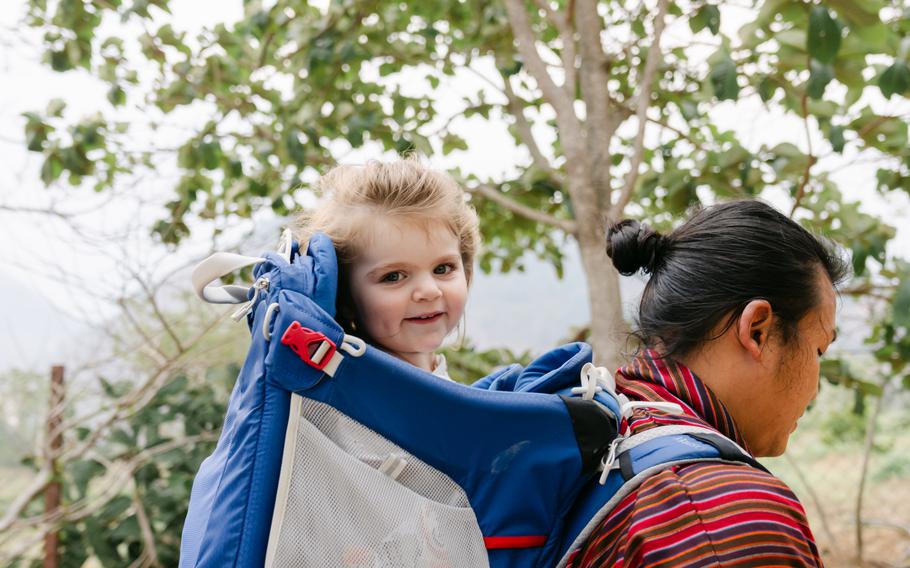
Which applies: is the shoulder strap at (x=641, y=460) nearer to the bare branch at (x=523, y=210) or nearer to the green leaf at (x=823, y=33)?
the green leaf at (x=823, y=33)

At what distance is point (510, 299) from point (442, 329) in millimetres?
4920

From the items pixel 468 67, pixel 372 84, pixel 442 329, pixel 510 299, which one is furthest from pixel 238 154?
pixel 510 299

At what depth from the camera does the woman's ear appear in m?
1.12

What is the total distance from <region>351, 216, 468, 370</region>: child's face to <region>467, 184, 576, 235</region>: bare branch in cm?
100

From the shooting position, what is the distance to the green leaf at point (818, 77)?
208 cm

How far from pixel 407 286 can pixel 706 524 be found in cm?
67

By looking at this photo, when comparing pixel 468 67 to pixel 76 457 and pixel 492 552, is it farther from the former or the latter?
pixel 492 552

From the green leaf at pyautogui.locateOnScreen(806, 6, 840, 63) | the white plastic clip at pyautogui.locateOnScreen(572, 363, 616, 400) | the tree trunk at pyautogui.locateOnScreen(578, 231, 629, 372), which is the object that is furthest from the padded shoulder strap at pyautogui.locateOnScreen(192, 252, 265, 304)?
the green leaf at pyautogui.locateOnScreen(806, 6, 840, 63)

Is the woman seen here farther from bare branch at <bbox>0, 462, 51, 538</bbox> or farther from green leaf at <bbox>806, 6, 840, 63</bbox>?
bare branch at <bbox>0, 462, 51, 538</bbox>

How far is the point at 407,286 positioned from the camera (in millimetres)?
1405

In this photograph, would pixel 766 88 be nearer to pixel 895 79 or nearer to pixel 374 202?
pixel 895 79

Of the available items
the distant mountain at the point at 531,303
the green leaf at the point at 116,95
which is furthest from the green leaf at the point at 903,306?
the green leaf at the point at 116,95

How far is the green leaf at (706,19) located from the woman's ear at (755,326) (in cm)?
141

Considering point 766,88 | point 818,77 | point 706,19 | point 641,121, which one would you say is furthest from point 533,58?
point 818,77
